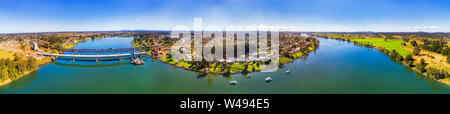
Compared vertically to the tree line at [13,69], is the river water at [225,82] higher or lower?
lower

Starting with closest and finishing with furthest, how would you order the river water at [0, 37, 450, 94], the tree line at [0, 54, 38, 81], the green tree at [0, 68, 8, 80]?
the river water at [0, 37, 450, 94], the green tree at [0, 68, 8, 80], the tree line at [0, 54, 38, 81]

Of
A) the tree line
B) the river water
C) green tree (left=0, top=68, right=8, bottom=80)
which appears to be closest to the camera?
the river water

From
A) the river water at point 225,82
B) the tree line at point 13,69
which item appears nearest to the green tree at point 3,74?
the tree line at point 13,69

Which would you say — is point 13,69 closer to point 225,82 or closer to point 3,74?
point 3,74

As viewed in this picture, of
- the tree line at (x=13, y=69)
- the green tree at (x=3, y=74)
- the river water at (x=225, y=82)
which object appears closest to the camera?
the river water at (x=225, y=82)

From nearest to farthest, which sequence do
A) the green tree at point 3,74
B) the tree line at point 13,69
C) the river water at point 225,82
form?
the river water at point 225,82
the green tree at point 3,74
the tree line at point 13,69

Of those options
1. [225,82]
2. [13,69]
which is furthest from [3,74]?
[225,82]

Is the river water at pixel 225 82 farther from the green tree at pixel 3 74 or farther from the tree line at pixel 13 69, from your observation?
the green tree at pixel 3 74

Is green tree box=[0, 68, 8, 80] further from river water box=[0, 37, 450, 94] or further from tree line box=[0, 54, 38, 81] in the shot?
river water box=[0, 37, 450, 94]

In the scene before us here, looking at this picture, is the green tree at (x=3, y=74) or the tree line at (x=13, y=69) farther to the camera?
the tree line at (x=13, y=69)

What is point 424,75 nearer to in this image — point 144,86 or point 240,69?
point 240,69

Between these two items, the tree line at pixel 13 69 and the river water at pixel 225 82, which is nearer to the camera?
the river water at pixel 225 82

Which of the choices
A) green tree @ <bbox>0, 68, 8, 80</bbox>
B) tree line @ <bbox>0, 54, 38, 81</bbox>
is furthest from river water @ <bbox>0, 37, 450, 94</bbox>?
green tree @ <bbox>0, 68, 8, 80</bbox>

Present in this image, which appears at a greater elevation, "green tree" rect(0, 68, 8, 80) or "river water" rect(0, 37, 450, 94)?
"green tree" rect(0, 68, 8, 80)
